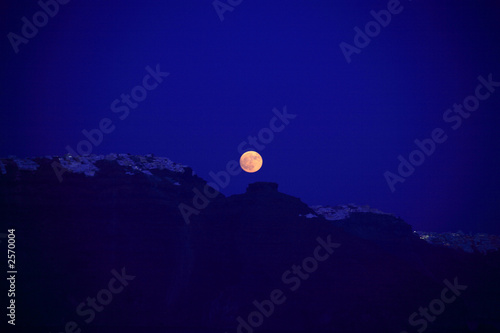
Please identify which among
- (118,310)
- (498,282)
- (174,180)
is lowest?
(498,282)

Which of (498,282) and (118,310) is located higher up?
(118,310)

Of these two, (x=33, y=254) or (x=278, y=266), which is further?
(x=278, y=266)

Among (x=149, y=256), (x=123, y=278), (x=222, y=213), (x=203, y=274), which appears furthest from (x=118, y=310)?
(x=222, y=213)

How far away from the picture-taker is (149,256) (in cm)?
5312

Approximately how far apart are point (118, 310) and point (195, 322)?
1121cm

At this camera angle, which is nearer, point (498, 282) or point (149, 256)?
point (149, 256)

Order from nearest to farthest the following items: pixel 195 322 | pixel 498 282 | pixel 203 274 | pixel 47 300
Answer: pixel 47 300
pixel 195 322
pixel 203 274
pixel 498 282

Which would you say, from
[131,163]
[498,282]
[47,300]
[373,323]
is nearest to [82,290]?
[47,300]

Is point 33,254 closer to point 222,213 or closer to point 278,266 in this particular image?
point 222,213

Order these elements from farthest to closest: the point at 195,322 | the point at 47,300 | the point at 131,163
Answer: the point at 131,163, the point at 195,322, the point at 47,300

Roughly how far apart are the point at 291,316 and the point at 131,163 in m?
36.3

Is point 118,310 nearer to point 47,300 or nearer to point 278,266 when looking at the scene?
point 47,300

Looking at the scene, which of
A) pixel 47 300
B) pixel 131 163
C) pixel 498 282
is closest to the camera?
pixel 47 300

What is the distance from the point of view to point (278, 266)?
180ft
